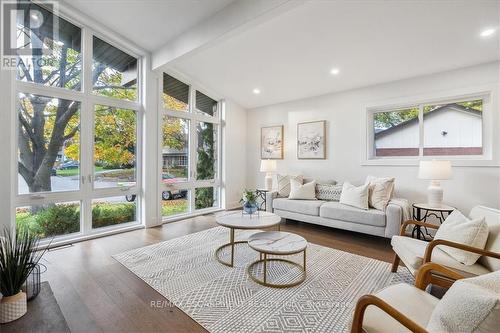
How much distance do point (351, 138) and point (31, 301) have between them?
4.84m

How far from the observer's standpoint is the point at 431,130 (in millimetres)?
4035

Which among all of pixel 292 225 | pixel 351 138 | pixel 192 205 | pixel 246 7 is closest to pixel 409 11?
pixel 246 7

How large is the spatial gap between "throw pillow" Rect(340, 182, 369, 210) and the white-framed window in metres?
0.92

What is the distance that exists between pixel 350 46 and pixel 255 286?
10.9ft

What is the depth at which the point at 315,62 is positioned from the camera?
389 centimetres

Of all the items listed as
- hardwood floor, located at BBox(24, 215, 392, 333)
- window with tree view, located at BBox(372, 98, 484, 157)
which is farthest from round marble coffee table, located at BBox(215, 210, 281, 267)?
window with tree view, located at BBox(372, 98, 484, 157)

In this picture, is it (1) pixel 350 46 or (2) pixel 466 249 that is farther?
(1) pixel 350 46

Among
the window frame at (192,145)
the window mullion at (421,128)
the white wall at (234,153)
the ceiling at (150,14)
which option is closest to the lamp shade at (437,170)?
the window mullion at (421,128)

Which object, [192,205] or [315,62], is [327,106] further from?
[192,205]

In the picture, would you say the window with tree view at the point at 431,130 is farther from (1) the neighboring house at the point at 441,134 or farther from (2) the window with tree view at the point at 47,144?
(2) the window with tree view at the point at 47,144

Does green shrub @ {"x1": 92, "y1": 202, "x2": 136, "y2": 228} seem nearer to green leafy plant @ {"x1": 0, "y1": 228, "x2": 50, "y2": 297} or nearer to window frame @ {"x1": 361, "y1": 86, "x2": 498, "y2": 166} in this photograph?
green leafy plant @ {"x1": 0, "y1": 228, "x2": 50, "y2": 297}

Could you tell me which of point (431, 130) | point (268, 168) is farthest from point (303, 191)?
point (431, 130)

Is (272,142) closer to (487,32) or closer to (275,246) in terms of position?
(275,246)

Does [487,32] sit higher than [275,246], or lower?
higher
